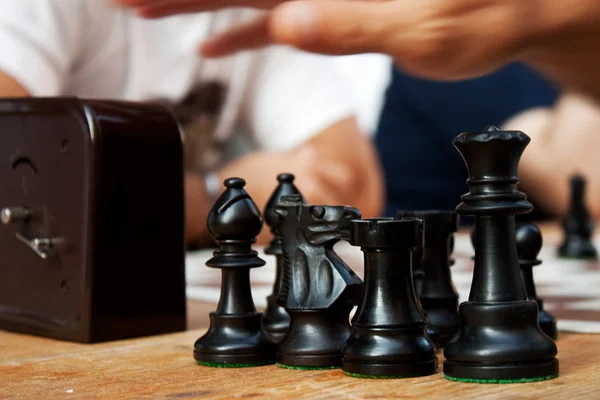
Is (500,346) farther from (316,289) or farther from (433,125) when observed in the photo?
(433,125)

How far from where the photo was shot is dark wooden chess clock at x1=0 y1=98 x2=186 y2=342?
928mm

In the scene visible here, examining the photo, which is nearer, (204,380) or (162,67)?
(204,380)

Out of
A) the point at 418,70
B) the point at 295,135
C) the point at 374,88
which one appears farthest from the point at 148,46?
the point at 374,88

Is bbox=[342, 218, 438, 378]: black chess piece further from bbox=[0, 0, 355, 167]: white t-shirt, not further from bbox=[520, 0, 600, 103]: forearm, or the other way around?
bbox=[0, 0, 355, 167]: white t-shirt

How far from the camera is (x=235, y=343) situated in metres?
0.75

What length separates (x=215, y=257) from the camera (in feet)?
2.60

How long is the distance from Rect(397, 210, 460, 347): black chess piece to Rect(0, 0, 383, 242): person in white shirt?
2.32 ft

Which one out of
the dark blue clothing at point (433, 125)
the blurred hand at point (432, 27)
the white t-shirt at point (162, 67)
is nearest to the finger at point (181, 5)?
the blurred hand at point (432, 27)

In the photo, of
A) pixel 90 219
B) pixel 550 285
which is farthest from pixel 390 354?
pixel 550 285

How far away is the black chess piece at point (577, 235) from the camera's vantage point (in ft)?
5.66

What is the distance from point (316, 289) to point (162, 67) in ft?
5.04

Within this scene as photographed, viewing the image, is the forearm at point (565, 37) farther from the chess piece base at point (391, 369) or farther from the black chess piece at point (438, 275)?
the chess piece base at point (391, 369)

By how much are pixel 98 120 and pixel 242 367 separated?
13.8 inches

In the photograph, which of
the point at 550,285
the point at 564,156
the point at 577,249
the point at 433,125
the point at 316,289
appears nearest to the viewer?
the point at 316,289
